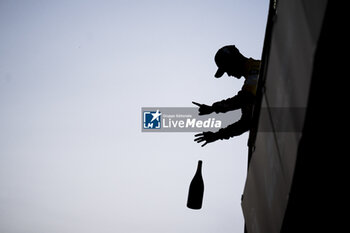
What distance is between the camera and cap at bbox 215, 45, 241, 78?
17.7ft

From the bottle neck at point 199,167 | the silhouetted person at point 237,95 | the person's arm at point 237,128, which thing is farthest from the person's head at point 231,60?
the bottle neck at point 199,167

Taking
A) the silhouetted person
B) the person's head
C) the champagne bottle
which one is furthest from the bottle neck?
the person's head

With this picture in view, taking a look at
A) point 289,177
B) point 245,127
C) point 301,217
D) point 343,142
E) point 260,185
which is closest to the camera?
point 343,142

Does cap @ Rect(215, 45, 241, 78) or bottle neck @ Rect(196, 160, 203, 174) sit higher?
cap @ Rect(215, 45, 241, 78)

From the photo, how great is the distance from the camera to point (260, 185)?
4.18 m

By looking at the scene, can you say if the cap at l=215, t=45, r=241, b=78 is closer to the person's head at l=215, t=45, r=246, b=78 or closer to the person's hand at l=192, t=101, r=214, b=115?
the person's head at l=215, t=45, r=246, b=78

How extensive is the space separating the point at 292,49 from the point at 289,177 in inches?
34.9

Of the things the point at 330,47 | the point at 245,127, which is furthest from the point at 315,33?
the point at 245,127

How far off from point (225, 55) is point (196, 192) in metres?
2.23

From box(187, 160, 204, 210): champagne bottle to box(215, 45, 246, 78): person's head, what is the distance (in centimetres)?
190

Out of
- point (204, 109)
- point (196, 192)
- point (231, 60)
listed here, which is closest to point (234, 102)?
point (204, 109)

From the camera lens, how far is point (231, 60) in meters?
5.38

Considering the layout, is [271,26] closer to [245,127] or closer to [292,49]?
[292,49]

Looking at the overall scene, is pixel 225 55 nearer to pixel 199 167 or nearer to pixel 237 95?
pixel 237 95
